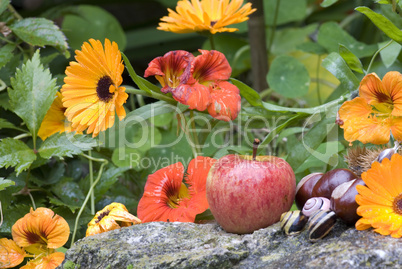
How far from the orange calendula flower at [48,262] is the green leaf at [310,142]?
20.4 inches

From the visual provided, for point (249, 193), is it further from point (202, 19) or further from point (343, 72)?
point (202, 19)

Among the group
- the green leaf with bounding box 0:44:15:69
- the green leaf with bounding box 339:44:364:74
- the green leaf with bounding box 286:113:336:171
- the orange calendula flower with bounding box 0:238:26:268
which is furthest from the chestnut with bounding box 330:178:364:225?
the green leaf with bounding box 0:44:15:69

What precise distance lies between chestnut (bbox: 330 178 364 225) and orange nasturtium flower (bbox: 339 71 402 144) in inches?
5.3

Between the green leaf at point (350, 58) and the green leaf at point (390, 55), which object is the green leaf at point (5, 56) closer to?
the green leaf at point (350, 58)

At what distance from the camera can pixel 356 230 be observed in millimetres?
738

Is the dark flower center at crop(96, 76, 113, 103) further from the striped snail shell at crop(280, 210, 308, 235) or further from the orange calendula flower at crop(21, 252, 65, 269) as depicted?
the striped snail shell at crop(280, 210, 308, 235)

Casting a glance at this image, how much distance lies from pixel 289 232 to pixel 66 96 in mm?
509

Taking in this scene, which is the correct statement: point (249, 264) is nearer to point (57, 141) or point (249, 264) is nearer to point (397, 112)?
point (397, 112)


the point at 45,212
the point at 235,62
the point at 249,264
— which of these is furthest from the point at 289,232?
the point at 235,62

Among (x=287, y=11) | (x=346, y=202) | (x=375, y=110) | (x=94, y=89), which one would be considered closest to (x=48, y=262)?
(x=94, y=89)

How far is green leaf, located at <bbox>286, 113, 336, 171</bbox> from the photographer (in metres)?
1.01

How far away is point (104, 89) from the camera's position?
3.03 feet

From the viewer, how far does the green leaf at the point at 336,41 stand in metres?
1.47

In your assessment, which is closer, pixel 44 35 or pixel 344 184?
pixel 344 184
